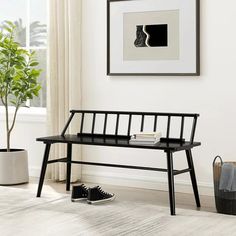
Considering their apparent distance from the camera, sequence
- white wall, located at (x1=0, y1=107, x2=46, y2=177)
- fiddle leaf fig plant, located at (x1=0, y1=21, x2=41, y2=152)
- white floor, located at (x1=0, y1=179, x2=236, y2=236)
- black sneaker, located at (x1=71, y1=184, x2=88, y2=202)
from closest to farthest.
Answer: white floor, located at (x1=0, y1=179, x2=236, y2=236) < black sneaker, located at (x1=71, y1=184, x2=88, y2=202) < fiddle leaf fig plant, located at (x1=0, y1=21, x2=41, y2=152) < white wall, located at (x1=0, y1=107, x2=46, y2=177)

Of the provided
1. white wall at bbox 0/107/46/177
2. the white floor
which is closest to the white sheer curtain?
white wall at bbox 0/107/46/177

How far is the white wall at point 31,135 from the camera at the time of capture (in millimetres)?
6223

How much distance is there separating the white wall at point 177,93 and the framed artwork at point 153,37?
0.08 meters

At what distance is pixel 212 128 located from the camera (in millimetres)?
5254

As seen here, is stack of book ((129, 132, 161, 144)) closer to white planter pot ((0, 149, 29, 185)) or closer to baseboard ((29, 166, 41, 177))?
white planter pot ((0, 149, 29, 185))

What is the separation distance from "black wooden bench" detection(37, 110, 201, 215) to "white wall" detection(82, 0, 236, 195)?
11 cm

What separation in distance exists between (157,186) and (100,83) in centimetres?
112

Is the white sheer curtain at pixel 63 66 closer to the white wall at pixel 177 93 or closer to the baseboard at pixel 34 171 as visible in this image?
the white wall at pixel 177 93

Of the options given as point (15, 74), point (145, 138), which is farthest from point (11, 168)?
point (145, 138)

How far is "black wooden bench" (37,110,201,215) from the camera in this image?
4688mm

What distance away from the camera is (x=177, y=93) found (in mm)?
5418

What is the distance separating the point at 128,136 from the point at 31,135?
1.49 metres

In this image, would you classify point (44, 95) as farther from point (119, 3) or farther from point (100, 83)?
point (119, 3)

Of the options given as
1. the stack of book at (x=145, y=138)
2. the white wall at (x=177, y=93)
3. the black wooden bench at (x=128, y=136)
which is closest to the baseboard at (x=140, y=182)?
the white wall at (x=177, y=93)
